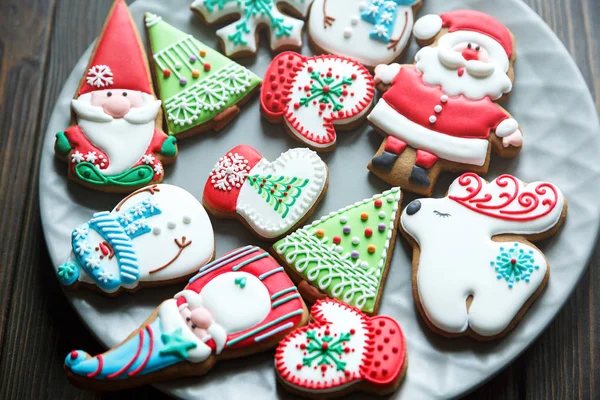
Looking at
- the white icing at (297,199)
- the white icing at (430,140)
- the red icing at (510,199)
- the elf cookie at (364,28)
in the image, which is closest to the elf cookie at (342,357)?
the white icing at (297,199)

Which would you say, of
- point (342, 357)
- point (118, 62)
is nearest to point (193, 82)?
point (118, 62)

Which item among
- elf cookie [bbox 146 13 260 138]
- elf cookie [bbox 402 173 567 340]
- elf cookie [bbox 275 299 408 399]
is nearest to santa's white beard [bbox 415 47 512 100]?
elf cookie [bbox 402 173 567 340]

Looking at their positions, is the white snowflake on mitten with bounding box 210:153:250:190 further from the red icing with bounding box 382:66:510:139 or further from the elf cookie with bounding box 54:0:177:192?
the red icing with bounding box 382:66:510:139

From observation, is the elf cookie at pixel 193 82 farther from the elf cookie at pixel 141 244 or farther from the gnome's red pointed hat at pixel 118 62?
the elf cookie at pixel 141 244

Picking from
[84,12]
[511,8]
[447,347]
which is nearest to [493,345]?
[447,347]

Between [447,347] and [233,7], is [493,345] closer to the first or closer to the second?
[447,347]

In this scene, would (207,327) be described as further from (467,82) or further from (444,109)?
(467,82)

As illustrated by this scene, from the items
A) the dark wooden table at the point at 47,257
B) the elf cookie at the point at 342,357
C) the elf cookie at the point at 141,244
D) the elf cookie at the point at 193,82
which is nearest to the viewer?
the elf cookie at the point at 342,357

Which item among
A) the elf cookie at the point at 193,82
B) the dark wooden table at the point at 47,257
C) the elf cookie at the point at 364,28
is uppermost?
the elf cookie at the point at 364,28
